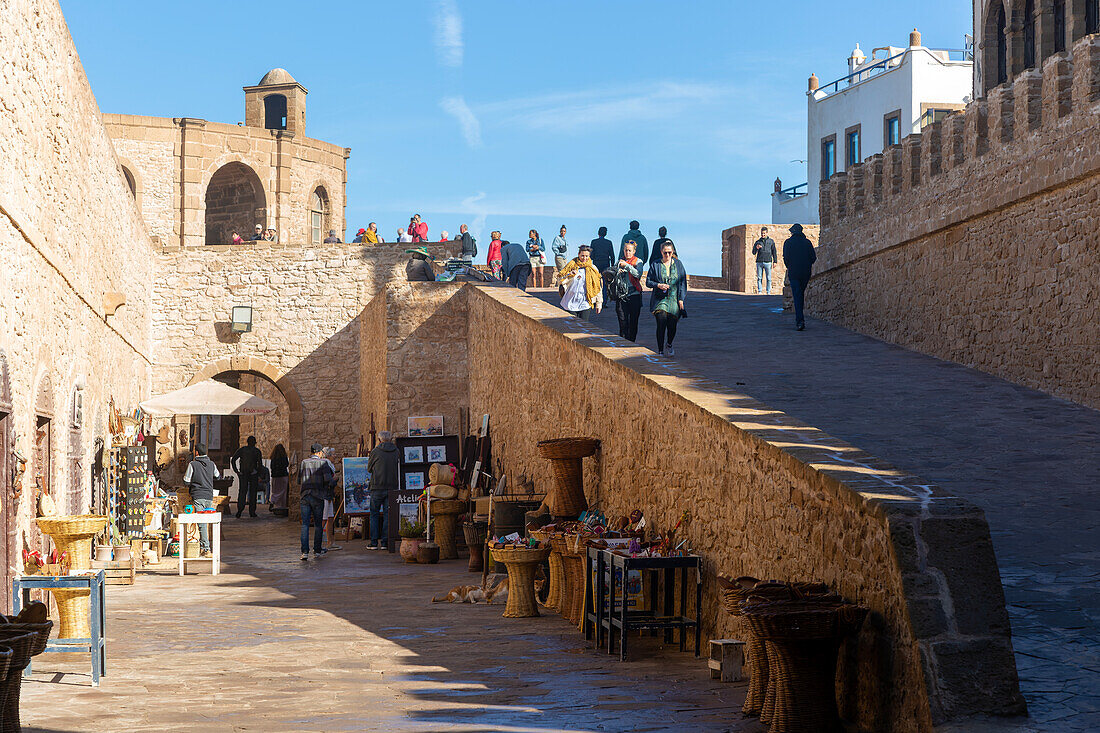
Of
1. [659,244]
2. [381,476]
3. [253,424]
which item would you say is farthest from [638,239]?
[253,424]

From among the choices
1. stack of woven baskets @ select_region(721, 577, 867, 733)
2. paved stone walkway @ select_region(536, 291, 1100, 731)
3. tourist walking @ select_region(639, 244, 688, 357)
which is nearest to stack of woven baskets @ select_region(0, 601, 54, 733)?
stack of woven baskets @ select_region(721, 577, 867, 733)

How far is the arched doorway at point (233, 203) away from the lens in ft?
101

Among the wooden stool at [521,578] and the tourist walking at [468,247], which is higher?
the tourist walking at [468,247]

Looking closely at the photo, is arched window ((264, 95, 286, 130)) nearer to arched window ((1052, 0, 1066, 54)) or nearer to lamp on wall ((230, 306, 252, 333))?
lamp on wall ((230, 306, 252, 333))

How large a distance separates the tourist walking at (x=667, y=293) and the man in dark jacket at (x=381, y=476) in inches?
157

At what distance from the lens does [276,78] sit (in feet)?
111

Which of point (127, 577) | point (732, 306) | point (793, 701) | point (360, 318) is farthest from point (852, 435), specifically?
point (360, 318)

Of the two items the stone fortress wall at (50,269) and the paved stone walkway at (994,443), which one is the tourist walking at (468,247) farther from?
the stone fortress wall at (50,269)

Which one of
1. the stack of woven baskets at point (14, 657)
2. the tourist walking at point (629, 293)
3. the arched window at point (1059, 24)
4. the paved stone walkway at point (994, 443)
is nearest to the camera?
the stack of woven baskets at point (14, 657)

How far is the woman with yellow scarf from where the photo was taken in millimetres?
14469

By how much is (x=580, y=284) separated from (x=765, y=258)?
1094 cm

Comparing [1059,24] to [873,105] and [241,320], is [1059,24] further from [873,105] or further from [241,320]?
[873,105]

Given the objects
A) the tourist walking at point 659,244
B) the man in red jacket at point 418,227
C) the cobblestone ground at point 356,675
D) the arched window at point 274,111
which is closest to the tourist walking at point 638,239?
the tourist walking at point 659,244

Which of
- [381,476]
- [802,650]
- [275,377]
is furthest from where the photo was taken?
[275,377]
